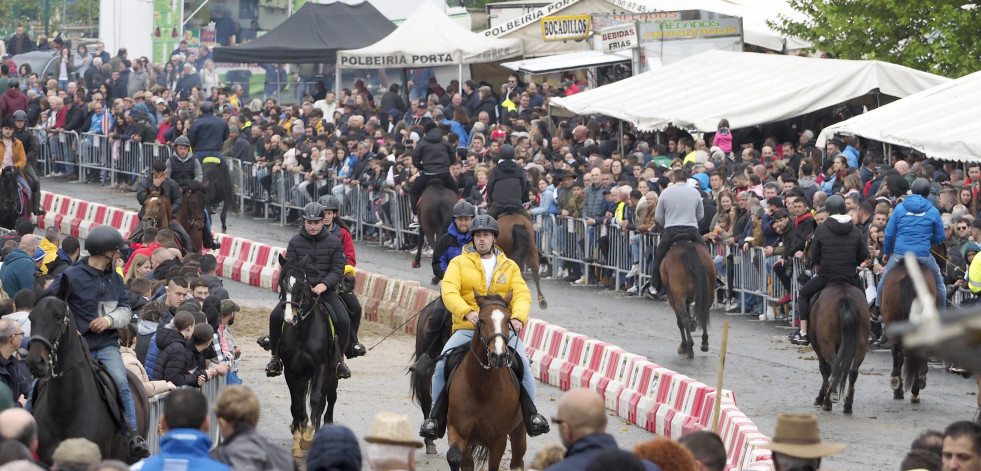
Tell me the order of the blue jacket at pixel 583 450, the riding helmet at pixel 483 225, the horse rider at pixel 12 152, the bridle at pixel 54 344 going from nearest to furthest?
the blue jacket at pixel 583 450 → the bridle at pixel 54 344 → the riding helmet at pixel 483 225 → the horse rider at pixel 12 152

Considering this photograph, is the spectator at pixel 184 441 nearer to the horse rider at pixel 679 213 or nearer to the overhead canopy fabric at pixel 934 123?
the horse rider at pixel 679 213

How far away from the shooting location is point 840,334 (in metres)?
16.3

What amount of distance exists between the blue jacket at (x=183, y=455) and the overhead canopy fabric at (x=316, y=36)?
3362cm

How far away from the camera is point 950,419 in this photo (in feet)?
52.6

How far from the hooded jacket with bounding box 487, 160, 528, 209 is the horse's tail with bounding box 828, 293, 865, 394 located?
24.2 ft

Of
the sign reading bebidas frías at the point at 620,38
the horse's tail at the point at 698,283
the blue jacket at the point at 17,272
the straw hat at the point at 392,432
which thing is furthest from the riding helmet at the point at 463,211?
the sign reading bebidas frías at the point at 620,38

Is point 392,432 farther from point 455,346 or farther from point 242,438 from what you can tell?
point 455,346

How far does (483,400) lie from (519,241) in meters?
10.1

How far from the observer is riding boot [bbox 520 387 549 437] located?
12.6m

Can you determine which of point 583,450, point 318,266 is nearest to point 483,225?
point 318,266

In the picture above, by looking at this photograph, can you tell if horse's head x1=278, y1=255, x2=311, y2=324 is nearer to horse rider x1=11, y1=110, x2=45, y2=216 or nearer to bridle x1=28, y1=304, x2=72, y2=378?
bridle x1=28, y1=304, x2=72, y2=378

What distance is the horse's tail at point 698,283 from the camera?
63.3 ft

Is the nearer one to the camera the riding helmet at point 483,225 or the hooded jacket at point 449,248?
the riding helmet at point 483,225

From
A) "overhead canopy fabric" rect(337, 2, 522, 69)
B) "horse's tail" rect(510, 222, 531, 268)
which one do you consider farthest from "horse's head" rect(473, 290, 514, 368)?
"overhead canopy fabric" rect(337, 2, 522, 69)
